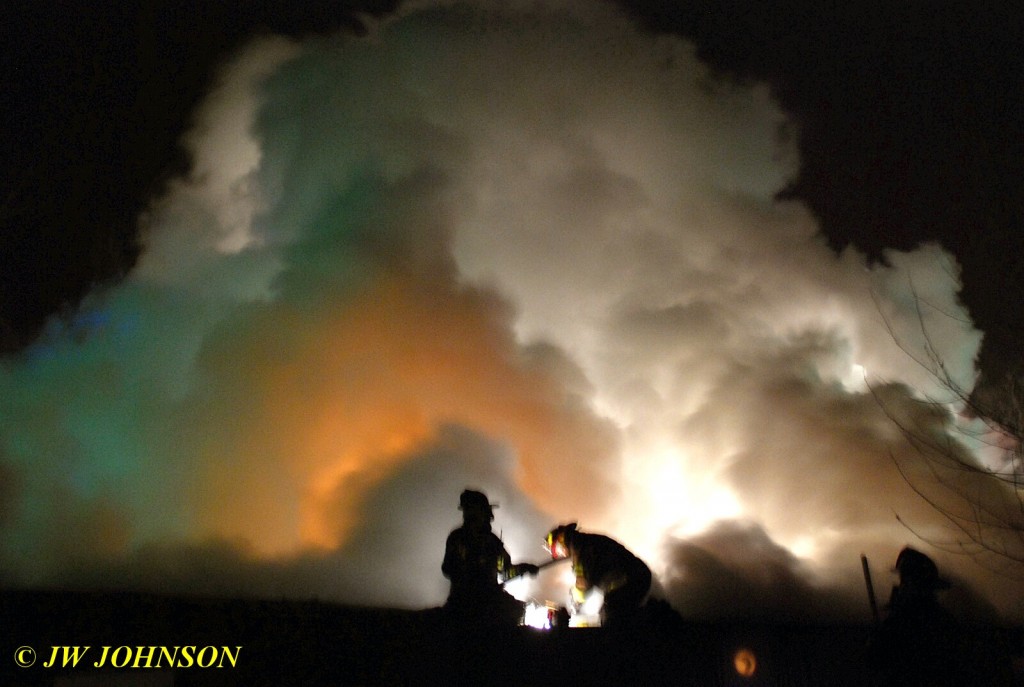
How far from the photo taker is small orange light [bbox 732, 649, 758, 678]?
35.7 feet

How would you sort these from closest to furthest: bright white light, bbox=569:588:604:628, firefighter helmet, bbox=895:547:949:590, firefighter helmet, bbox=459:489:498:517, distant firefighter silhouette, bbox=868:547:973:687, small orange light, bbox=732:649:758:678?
distant firefighter silhouette, bbox=868:547:973:687 < firefighter helmet, bbox=895:547:949:590 < small orange light, bbox=732:649:758:678 < bright white light, bbox=569:588:604:628 < firefighter helmet, bbox=459:489:498:517

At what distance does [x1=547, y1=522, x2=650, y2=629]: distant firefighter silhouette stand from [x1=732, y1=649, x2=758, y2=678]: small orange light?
5.92 ft

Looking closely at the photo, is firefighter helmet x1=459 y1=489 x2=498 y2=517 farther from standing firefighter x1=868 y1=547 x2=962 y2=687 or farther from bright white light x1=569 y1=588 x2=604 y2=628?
standing firefighter x1=868 y1=547 x2=962 y2=687

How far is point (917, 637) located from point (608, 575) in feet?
14.9

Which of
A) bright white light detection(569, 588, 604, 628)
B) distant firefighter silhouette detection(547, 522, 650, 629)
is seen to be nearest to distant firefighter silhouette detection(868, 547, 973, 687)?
distant firefighter silhouette detection(547, 522, 650, 629)

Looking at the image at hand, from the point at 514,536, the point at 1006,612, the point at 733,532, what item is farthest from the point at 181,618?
the point at 1006,612

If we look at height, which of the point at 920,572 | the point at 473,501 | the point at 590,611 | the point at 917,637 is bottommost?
the point at 917,637

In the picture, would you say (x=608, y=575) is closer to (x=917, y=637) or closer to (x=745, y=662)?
(x=745, y=662)

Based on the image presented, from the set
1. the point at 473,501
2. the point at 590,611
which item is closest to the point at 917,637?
the point at 590,611

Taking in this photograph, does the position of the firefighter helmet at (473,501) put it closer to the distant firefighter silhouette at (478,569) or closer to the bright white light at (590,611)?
the distant firefighter silhouette at (478,569)

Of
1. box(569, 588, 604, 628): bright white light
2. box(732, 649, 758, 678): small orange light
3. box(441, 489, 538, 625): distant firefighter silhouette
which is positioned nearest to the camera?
box(441, 489, 538, 625): distant firefighter silhouette

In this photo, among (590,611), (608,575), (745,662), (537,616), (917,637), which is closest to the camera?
(917,637)

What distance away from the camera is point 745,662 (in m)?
10.9

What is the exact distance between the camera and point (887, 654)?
29.2 ft
